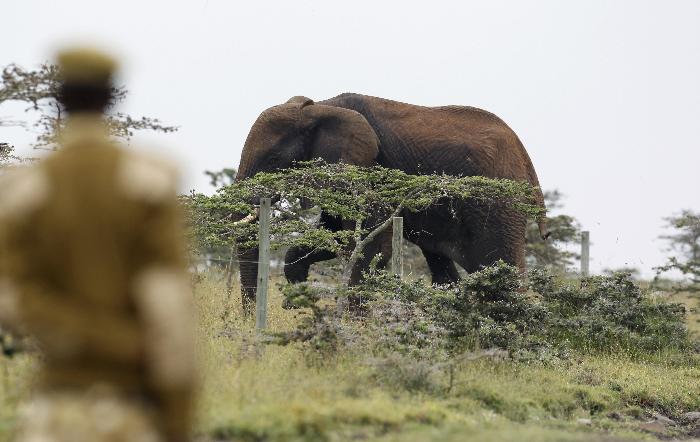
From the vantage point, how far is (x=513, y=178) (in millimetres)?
19953

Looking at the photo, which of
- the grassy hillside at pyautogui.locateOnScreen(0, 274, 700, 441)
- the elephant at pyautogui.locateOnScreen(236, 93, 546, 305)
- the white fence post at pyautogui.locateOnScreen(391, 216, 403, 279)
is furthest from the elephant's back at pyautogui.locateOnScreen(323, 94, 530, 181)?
the grassy hillside at pyautogui.locateOnScreen(0, 274, 700, 441)

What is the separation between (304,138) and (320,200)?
309 cm

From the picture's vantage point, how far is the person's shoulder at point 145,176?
423 centimetres

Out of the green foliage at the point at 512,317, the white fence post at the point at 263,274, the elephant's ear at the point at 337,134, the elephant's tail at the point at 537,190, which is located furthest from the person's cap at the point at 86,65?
the elephant's tail at the point at 537,190

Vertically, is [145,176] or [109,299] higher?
[145,176]

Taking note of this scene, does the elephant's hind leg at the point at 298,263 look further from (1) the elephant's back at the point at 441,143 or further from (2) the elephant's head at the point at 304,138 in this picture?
(1) the elephant's back at the point at 441,143

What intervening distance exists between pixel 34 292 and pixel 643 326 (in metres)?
13.7

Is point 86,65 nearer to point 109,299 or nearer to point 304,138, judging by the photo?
point 109,299

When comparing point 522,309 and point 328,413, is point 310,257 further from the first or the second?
point 328,413

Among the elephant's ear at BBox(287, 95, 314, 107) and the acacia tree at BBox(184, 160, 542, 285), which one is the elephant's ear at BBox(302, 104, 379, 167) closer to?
the elephant's ear at BBox(287, 95, 314, 107)

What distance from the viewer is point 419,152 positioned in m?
20.3

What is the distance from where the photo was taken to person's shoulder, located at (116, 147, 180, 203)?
167 inches

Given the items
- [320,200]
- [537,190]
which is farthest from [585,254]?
[320,200]

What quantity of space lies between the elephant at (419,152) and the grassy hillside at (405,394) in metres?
3.84
